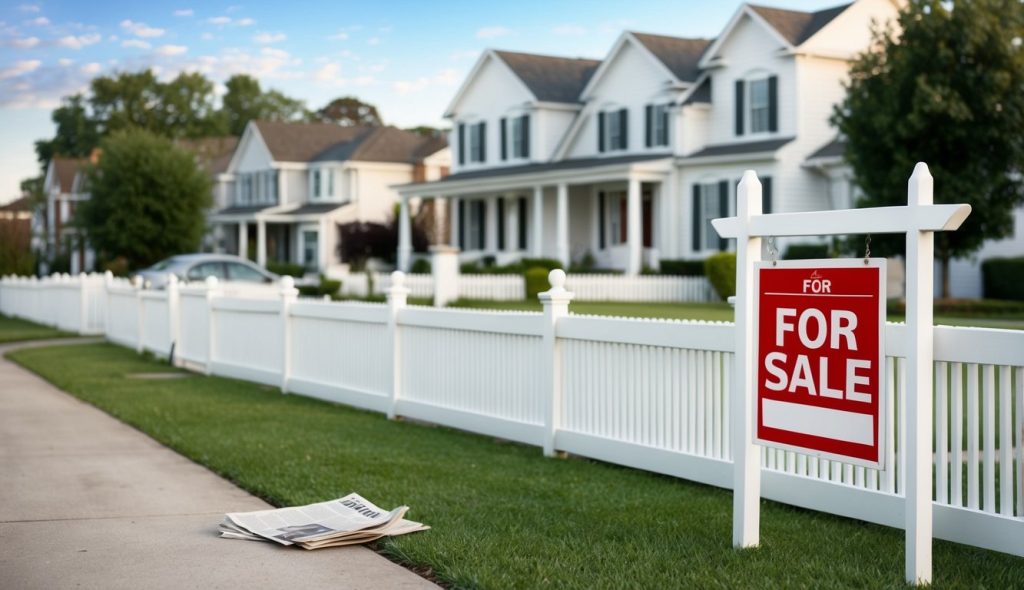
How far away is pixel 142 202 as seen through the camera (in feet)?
148

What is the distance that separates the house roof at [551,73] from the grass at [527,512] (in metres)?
28.7

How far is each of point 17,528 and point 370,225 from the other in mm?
43705

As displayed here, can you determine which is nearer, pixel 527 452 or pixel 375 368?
pixel 527 452

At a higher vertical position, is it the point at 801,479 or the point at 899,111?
the point at 899,111

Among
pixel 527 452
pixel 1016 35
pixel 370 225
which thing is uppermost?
pixel 1016 35

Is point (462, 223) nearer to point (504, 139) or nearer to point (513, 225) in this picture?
point (513, 225)

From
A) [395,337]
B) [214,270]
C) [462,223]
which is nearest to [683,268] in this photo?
[214,270]

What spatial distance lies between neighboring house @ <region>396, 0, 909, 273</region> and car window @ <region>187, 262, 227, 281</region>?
10797 mm

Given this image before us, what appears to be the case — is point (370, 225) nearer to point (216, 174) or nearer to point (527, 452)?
point (216, 174)

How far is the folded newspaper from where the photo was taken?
6.51m

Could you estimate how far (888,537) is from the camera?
650 cm

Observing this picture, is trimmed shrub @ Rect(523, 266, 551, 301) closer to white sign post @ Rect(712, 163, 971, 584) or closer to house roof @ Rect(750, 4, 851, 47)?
house roof @ Rect(750, 4, 851, 47)

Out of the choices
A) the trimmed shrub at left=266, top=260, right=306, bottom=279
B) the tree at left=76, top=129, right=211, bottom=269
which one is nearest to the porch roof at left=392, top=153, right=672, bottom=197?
the trimmed shrub at left=266, top=260, right=306, bottom=279

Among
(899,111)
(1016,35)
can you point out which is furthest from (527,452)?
(1016,35)
